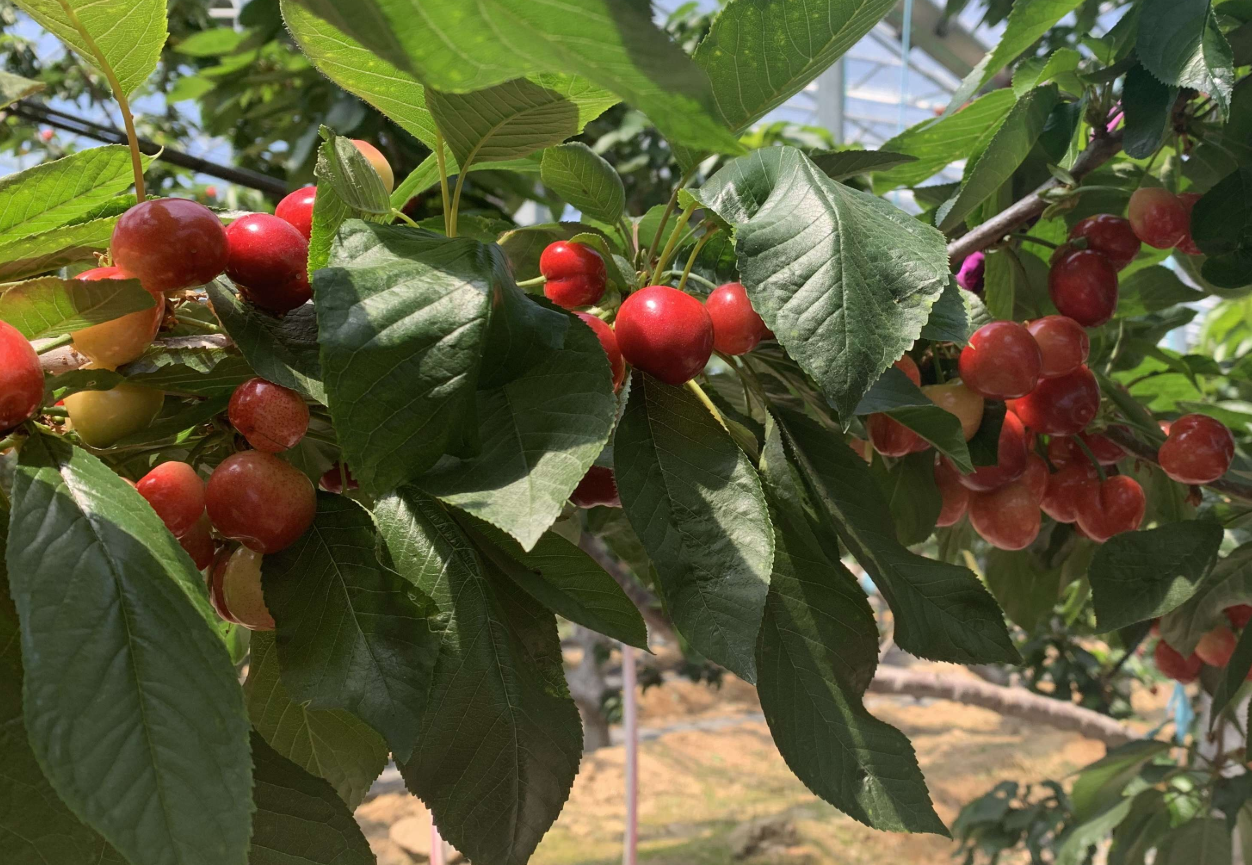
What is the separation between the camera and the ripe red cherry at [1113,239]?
619mm

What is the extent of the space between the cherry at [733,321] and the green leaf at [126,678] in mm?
225

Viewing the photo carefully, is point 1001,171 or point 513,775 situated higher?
point 1001,171

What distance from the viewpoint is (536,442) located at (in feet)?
0.92

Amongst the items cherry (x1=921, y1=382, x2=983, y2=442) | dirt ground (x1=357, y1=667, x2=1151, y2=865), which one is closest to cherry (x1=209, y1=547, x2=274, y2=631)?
cherry (x1=921, y1=382, x2=983, y2=442)

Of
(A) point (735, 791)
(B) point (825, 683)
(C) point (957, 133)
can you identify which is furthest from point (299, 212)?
(A) point (735, 791)

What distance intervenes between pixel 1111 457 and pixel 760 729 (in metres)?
4.89

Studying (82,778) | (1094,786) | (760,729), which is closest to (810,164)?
(82,778)

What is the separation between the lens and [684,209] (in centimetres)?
41

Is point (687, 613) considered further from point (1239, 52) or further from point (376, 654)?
point (1239, 52)

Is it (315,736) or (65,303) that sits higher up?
(65,303)

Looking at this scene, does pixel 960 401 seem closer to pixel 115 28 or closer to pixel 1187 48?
pixel 1187 48

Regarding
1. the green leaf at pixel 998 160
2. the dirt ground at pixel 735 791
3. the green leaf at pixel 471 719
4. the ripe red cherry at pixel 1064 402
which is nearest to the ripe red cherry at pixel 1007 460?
the ripe red cherry at pixel 1064 402

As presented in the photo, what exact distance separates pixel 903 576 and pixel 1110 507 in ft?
1.02

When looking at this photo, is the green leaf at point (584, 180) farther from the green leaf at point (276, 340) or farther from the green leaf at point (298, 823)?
the green leaf at point (298, 823)
